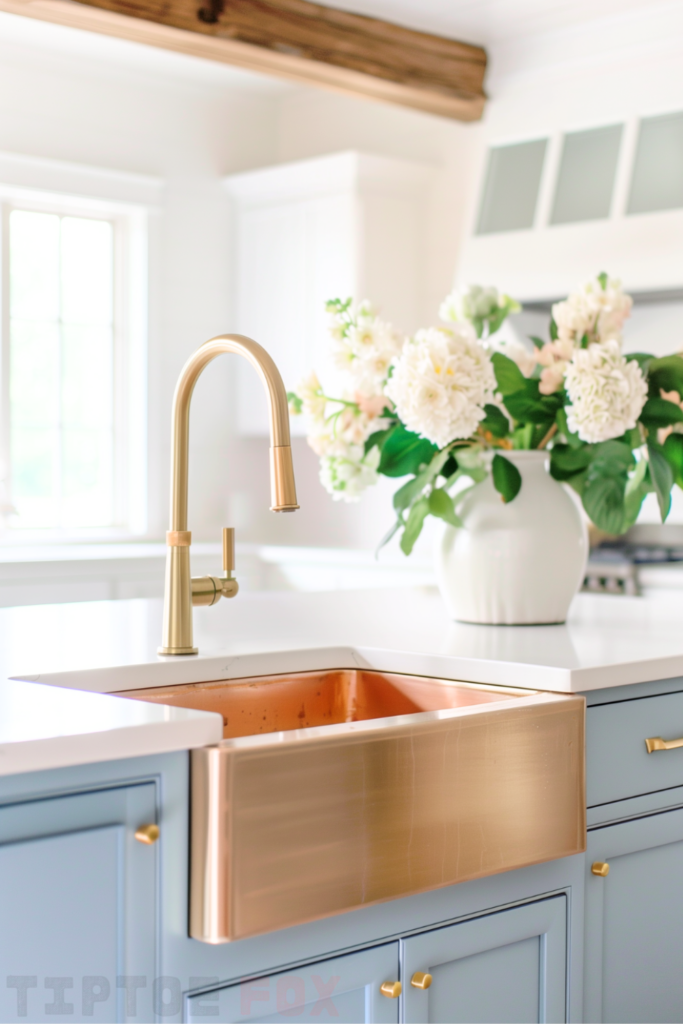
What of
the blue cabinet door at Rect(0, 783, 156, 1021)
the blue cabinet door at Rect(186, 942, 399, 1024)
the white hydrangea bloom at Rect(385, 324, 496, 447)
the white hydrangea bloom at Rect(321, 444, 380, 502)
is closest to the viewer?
the blue cabinet door at Rect(0, 783, 156, 1021)

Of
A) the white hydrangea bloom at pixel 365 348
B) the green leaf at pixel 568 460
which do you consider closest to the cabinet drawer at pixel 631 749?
the green leaf at pixel 568 460

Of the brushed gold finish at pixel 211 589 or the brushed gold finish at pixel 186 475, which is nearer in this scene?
the brushed gold finish at pixel 186 475

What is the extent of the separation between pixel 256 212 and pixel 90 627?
3708 mm

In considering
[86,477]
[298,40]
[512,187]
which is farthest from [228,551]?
[86,477]

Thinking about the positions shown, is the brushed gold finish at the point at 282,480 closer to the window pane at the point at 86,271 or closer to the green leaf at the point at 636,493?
the green leaf at the point at 636,493

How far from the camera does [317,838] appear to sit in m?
0.99

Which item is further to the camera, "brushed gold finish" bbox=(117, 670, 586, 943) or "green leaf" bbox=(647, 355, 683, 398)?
"green leaf" bbox=(647, 355, 683, 398)

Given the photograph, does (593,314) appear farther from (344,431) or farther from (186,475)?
(186,475)

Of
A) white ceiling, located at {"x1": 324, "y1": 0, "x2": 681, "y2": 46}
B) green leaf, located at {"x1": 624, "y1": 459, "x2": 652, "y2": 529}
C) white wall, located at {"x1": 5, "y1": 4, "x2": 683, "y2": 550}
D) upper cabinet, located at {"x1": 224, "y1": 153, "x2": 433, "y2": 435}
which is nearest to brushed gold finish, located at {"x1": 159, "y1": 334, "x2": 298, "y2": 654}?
green leaf, located at {"x1": 624, "y1": 459, "x2": 652, "y2": 529}

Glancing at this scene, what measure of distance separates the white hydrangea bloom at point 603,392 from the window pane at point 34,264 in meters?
3.46

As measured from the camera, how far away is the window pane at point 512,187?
3.89m

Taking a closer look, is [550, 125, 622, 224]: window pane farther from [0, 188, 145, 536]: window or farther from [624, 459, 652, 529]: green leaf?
[624, 459, 652, 529]: green leaf

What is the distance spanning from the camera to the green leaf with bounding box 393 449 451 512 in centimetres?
172

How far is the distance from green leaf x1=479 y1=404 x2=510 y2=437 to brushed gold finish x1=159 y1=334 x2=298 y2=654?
566mm
